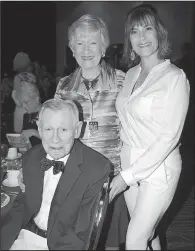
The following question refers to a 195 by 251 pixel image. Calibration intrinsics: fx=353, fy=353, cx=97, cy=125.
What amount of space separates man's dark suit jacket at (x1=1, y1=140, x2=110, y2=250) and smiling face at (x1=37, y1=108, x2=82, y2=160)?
78mm

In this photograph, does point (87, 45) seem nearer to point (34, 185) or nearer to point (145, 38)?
point (145, 38)

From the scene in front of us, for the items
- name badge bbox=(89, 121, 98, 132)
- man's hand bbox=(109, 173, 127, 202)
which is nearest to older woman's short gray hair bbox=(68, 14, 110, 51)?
name badge bbox=(89, 121, 98, 132)

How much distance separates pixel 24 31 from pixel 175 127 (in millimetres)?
3546

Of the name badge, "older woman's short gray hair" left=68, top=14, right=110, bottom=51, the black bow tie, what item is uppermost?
"older woman's short gray hair" left=68, top=14, right=110, bottom=51

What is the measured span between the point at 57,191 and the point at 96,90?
2.07ft

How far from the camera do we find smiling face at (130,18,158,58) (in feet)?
5.85

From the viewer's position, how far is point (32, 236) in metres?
1.69

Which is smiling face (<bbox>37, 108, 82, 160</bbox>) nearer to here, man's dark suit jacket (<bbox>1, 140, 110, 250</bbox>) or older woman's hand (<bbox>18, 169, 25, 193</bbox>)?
man's dark suit jacket (<bbox>1, 140, 110, 250</bbox>)

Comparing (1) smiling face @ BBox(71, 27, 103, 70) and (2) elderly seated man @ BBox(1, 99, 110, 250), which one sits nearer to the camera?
(2) elderly seated man @ BBox(1, 99, 110, 250)

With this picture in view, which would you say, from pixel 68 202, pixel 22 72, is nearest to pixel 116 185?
pixel 68 202

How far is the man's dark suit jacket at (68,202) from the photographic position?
5.34 ft

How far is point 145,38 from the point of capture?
1.78 meters

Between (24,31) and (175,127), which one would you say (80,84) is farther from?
(24,31)

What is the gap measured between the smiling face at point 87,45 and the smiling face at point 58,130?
0.41 metres
